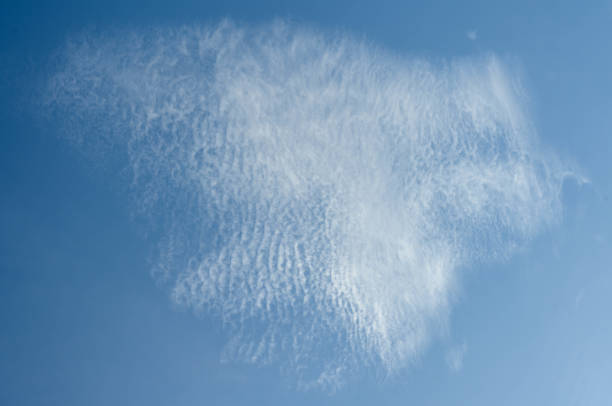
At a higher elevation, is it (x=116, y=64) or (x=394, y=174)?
(x=116, y=64)

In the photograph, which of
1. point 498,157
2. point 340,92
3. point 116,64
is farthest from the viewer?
point 498,157

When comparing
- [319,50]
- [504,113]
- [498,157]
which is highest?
[319,50]

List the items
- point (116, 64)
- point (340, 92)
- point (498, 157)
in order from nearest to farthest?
point (116, 64) → point (340, 92) → point (498, 157)

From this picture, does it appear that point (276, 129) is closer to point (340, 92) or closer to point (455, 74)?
point (340, 92)

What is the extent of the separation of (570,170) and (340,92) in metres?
5.60

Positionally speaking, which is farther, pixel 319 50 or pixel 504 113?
pixel 504 113

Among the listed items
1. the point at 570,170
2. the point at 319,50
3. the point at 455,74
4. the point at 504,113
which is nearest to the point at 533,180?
the point at 570,170

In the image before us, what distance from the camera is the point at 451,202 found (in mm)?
10438

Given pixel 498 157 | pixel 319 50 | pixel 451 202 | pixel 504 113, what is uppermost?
pixel 319 50

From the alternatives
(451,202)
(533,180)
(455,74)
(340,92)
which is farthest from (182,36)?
(533,180)

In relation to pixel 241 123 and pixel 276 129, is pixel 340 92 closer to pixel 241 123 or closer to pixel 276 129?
pixel 276 129

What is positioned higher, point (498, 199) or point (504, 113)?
point (504, 113)

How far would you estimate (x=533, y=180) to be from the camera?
10.9 m

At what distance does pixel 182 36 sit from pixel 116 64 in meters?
1.38
